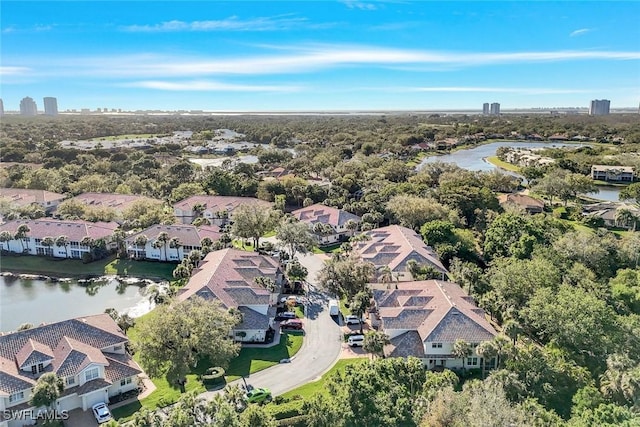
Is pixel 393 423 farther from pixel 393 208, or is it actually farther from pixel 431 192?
pixel 431 192

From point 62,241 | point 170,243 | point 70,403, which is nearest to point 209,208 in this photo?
point 170,243

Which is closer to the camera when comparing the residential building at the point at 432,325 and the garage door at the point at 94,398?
the garage door at the point at 94,398

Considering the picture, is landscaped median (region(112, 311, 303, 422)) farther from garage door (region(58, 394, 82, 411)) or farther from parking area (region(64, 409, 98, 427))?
garage door (region(58, 394, 82, 411))

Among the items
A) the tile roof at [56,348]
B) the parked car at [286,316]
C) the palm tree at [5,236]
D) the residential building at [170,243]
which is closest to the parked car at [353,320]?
the parked car at [286,316]

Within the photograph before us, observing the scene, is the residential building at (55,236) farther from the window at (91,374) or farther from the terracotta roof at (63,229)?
the window at (91,374)

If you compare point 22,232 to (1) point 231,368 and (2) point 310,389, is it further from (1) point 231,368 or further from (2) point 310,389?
(2) point 310,389

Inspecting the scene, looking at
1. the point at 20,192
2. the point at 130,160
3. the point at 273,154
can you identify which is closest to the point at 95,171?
the point at 130,160
